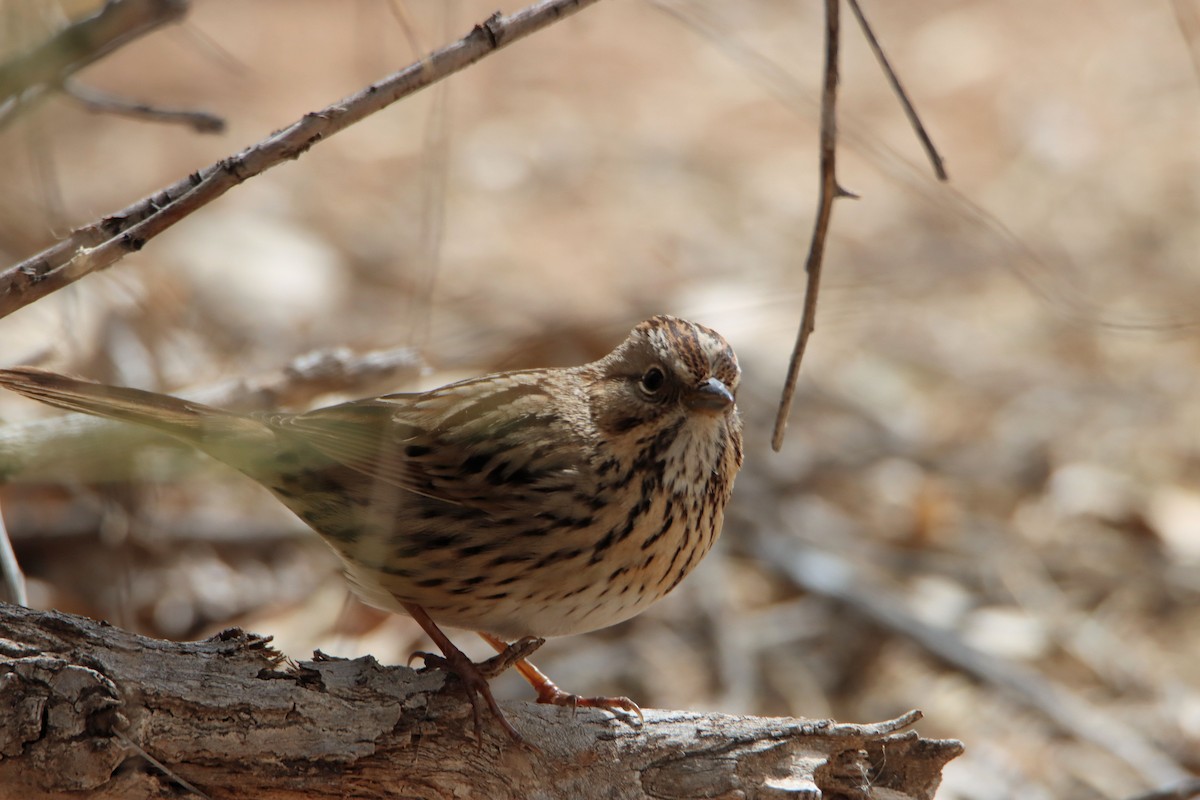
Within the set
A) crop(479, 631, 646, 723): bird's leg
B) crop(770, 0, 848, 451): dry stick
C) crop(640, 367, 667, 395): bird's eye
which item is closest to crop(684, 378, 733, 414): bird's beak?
crop(640, 367, 667, 395): bird's eye

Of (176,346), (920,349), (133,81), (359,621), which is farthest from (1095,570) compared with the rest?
(133,81)

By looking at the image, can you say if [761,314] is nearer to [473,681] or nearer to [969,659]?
[969,659]

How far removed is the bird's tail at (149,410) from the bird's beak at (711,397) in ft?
3.90

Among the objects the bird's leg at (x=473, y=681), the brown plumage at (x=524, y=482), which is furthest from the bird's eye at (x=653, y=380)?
the bird's leg at (x=473, y=681)

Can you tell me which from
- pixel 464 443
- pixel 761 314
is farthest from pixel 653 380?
pixel 761 314

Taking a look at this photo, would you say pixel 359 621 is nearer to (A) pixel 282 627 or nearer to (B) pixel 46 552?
(A) pixel 282 627

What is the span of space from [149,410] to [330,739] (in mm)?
1094

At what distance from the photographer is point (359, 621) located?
18.7ft

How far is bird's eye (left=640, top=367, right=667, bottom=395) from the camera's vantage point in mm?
3756

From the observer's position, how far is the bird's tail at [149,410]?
3312 millimetres

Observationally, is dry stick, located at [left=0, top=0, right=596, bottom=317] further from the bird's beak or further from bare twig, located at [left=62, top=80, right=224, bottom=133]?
the bird's beak

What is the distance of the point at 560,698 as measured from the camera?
383 cm

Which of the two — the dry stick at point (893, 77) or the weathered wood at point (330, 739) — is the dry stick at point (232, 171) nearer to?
the dry stick at point (893, 77)

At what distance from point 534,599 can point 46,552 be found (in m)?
2.78
